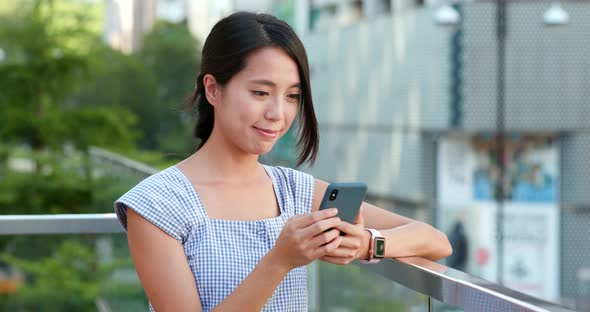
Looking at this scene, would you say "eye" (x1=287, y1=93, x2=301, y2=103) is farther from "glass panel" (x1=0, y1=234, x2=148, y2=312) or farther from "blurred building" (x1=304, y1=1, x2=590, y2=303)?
"blurred building" (x1=304, y1=1, x2=590, y2=303)

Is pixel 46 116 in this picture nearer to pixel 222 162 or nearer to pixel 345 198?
pixel 222 162

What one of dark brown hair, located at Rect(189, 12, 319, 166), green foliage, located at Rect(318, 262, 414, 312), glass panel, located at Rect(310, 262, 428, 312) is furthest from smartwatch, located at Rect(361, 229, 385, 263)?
green foliage, located at Rect(318, 262, 414, 312)

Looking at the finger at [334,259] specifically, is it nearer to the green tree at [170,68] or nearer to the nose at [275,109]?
the nose at [275,109]

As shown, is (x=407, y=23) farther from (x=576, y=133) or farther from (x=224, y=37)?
(x=224, y=37)

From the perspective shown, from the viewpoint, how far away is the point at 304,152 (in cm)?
263

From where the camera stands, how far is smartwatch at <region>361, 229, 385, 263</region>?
8.23ft

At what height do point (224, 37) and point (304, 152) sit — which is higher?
point (224, 37)

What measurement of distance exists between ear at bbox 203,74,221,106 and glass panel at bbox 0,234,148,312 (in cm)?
245

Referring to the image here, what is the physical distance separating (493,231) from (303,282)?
72.1 feet

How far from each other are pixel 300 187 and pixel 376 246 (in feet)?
0.74

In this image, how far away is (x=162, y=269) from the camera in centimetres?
228

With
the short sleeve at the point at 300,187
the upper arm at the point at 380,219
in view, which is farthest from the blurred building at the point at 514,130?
the short sleeve at the point at 300,187

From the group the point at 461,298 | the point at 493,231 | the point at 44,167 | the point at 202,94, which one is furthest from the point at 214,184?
the point at 493,231

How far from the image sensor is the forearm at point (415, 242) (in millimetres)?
2574
